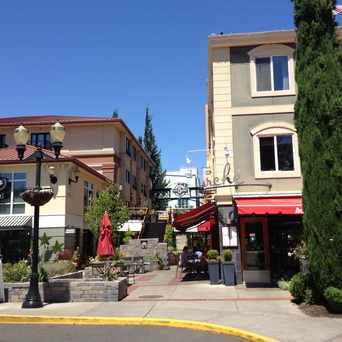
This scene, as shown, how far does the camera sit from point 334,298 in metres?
11.1

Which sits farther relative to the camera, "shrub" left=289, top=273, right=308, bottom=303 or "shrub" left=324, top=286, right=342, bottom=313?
"shrub" left=289, top=273, right=308, bottom=303

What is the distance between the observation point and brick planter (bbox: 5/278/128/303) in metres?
14.5

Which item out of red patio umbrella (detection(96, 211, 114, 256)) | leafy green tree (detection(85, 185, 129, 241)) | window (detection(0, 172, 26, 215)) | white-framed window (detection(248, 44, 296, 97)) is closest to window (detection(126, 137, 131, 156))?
leafy green tree (detection(85, 185, 129, 241))

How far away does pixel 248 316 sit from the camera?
1115cm

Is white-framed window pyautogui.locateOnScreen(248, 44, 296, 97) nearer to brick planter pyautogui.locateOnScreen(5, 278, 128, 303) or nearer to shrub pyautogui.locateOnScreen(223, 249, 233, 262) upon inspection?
shrub pyautogui.locateOnScreen(223, 249, 233, 262)

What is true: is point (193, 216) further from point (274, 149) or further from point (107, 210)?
point (107, 210)

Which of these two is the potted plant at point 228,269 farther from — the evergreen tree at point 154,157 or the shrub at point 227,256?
the evergreen tree at point 154,157

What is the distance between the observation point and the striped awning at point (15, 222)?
26766 millimetres

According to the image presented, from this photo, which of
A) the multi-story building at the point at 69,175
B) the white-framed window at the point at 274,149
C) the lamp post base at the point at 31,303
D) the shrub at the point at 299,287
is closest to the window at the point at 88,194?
the multi-story building at the point at 69,175

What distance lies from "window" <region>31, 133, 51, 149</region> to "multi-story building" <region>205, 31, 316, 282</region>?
2468cm

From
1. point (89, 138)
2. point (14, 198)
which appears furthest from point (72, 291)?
point (89, 138)

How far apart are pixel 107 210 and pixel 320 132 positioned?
20.5 meters

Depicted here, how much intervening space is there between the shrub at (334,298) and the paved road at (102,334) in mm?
2962

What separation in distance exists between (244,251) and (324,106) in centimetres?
759
